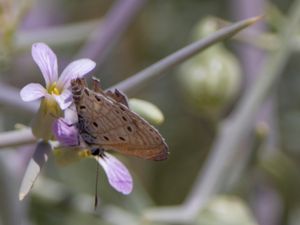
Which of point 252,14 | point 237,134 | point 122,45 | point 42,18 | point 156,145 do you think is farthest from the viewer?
point 42,18

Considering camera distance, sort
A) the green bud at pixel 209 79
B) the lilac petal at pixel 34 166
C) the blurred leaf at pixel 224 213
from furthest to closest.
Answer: the green bud at pixel 209 79
the blurred leaf at pixel 224 213
the lilac petal at pixel 34 166

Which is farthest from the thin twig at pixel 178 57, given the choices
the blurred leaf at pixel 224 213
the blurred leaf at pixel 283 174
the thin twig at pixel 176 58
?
the blurred leaf at pixel 283 174

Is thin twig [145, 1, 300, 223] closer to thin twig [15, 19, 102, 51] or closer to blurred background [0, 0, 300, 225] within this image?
blurred background [0, 0, 300, 225]

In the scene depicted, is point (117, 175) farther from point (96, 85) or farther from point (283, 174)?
point (283, 174)

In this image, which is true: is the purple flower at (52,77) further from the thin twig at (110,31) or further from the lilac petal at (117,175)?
the thin twig at (110,31)

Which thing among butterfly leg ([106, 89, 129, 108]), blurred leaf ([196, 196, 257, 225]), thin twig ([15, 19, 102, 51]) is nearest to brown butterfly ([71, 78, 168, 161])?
butterfly leg ([106, 89, 129, 108])

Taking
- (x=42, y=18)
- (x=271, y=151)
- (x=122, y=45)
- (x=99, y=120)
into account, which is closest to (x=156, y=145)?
(x=99, y=120)

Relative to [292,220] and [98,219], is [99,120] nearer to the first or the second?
[98,219]
